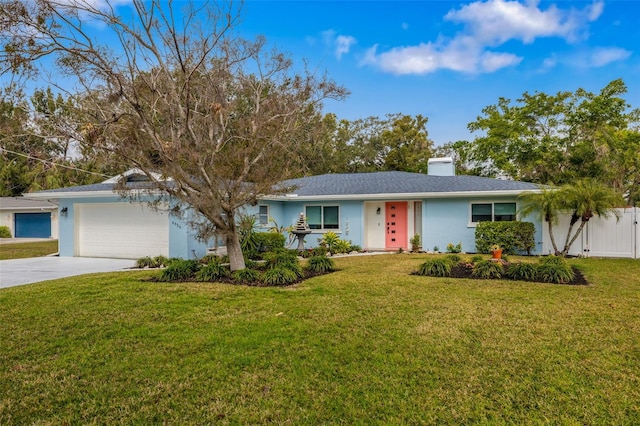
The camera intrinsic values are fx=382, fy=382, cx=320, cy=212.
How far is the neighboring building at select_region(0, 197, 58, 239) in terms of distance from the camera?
2641 centimetres

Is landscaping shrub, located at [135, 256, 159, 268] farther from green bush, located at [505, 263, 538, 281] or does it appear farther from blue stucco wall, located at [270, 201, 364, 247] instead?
green bush, located at [505, 263, 538, 281]

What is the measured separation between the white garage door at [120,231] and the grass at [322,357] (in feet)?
20.7

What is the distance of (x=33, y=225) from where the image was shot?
27.1 m

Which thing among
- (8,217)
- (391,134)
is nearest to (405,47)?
(391,134)

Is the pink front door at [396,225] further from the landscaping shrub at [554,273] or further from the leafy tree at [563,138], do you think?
the leafy tree at [563,138]

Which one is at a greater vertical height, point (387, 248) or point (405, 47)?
point (405, 47)

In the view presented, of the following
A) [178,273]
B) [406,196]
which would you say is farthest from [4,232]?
[406,196]

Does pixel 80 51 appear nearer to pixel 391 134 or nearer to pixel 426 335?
pixel 426 335

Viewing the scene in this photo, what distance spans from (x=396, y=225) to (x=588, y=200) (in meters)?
6.68

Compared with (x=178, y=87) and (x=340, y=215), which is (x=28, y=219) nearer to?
(x=340, y=215)

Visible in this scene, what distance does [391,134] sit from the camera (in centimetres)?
3247

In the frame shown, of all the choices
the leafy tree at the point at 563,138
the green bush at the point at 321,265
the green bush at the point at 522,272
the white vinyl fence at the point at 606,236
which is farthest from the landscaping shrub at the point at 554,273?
the leafy tree at the point at 563,138

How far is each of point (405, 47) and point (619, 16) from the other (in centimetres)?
720

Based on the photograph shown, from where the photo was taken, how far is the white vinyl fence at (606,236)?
12539 millimetres
